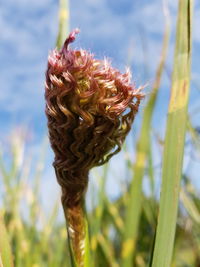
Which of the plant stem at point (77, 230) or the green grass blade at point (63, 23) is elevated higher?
the green grass blade at point (63, 23)

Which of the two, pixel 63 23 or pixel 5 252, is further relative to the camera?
pixel 63 23

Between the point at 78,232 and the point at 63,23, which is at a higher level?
the point at 63,23

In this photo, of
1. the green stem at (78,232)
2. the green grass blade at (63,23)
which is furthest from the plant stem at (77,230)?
the green grass blade at (63,23)

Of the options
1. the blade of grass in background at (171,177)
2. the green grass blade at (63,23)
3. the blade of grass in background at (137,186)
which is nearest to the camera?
the blade of grass in background at (171,177)

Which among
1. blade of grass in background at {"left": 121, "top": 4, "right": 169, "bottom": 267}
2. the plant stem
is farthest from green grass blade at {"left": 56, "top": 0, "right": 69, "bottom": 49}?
the plant stem

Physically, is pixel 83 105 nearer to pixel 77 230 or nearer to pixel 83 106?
pixel 83 106

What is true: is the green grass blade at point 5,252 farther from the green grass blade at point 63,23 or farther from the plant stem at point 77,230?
the green grass blade at point 63,23

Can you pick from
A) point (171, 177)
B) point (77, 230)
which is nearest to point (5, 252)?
Answer: point (77, 230)

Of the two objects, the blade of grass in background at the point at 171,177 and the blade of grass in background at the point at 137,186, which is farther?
the blade of grass in background at the point at 137,186
